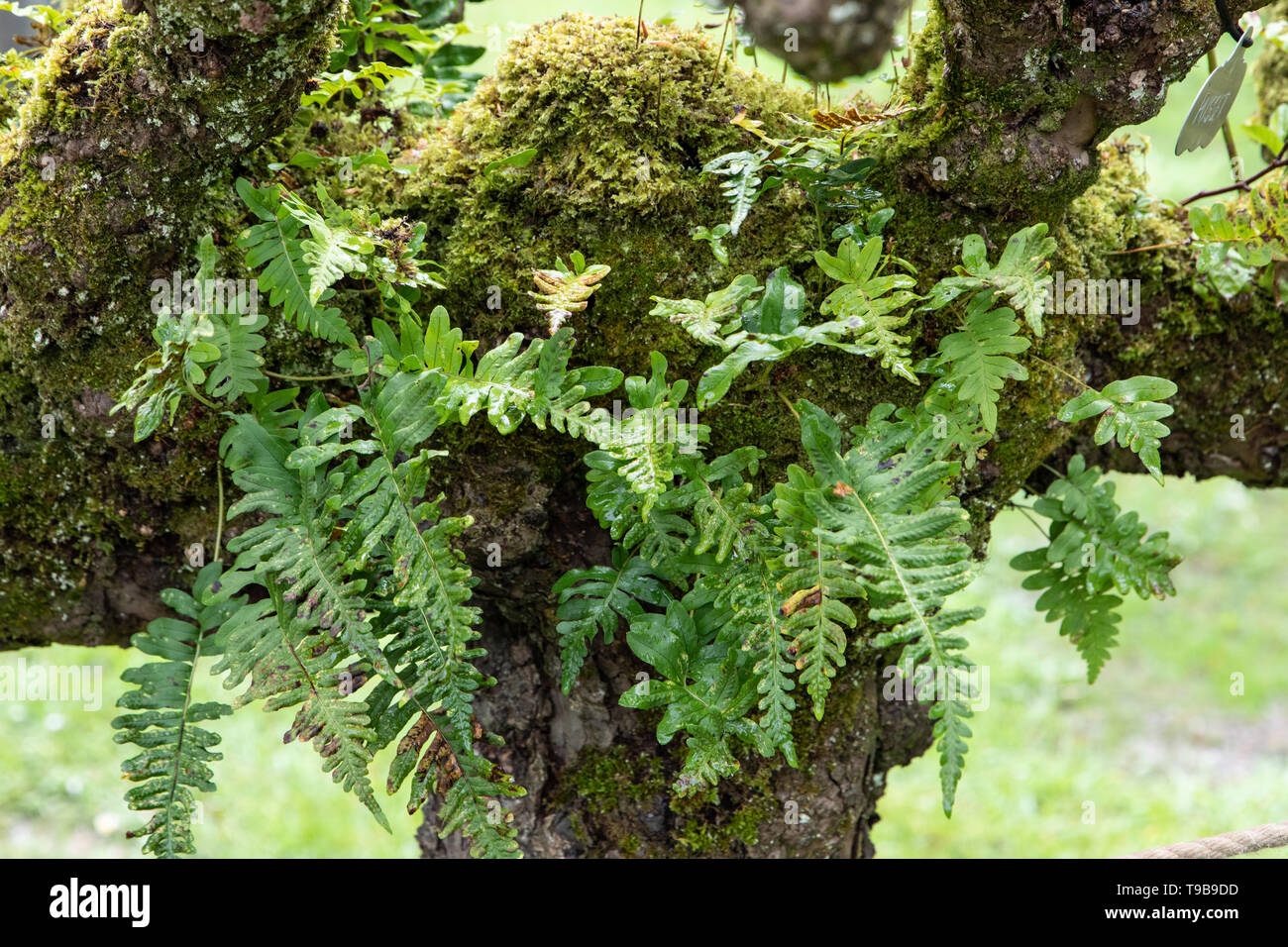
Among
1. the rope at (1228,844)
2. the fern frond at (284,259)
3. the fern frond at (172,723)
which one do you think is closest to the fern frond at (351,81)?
the fern frond at (284,259)

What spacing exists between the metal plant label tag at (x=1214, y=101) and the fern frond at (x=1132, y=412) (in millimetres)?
451

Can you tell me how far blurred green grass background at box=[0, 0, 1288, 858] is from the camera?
455cm

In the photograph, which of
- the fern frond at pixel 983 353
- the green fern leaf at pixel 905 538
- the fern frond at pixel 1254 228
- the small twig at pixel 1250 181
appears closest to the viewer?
the green fern leaf at pixel 905 538

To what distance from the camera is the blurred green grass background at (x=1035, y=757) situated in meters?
4.55

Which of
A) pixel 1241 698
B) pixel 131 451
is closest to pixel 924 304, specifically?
pixel 131 451

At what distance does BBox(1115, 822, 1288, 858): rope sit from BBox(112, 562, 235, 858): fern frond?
190 centimetres

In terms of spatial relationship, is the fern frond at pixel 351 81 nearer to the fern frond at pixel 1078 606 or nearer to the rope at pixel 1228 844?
the fern frond at pixel 1078 606

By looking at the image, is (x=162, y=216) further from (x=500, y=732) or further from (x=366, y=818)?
(x=366, y=818)

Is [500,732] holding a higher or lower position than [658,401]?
lower

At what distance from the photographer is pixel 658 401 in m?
1.71

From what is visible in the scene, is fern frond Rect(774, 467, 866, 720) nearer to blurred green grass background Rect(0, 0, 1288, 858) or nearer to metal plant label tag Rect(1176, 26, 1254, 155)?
metal plant label tag Rect(1176, 26, 1254, 155)

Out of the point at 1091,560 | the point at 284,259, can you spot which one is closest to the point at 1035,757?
the point at 1091,560

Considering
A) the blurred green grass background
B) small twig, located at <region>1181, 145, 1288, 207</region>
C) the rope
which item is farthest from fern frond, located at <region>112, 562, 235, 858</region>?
the blurred green grass background
